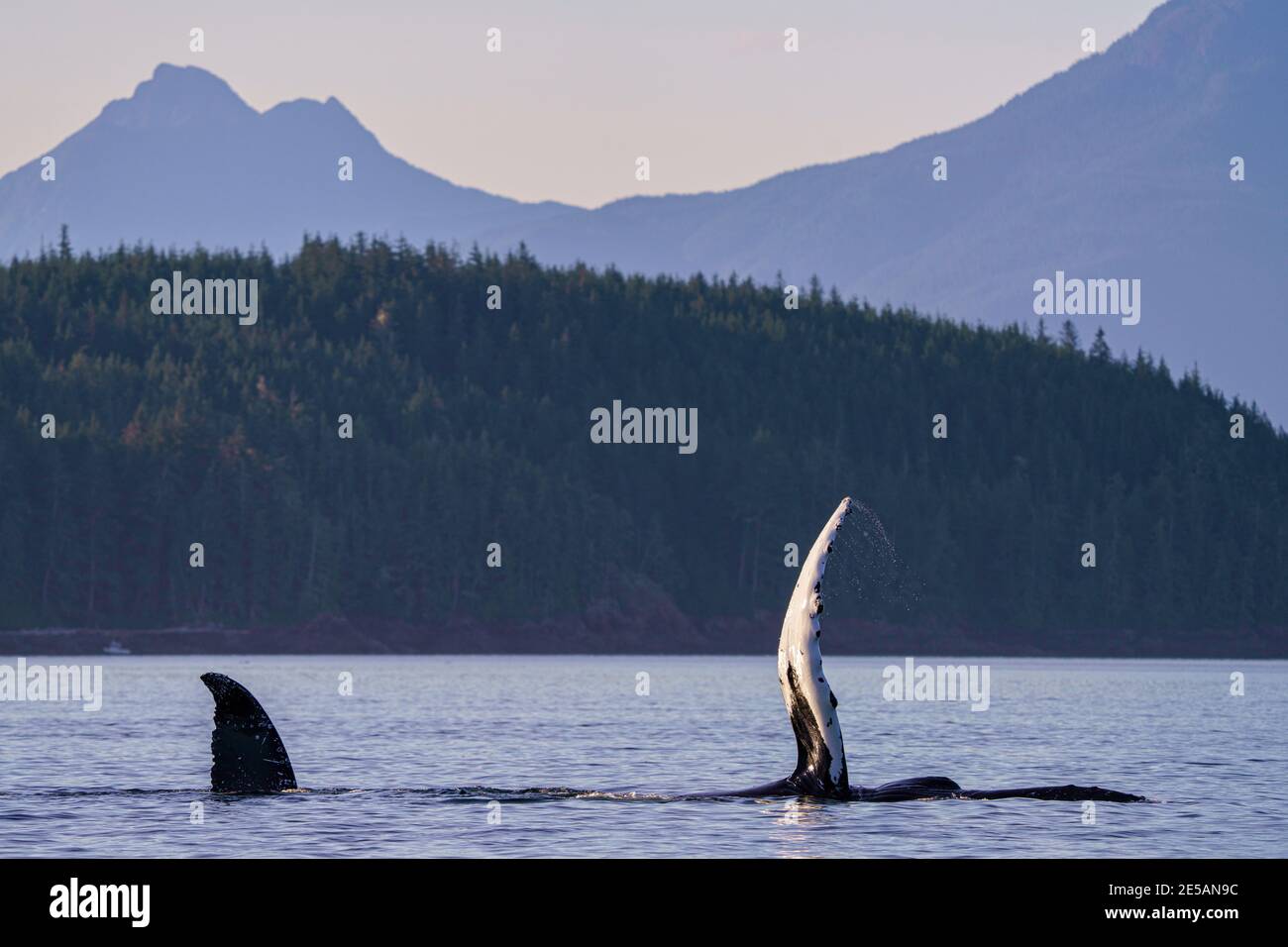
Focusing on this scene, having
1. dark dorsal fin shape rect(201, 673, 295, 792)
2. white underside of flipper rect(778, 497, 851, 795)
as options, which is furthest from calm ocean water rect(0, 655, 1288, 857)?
white underside of flipper rect(778, 497, 851, 795)

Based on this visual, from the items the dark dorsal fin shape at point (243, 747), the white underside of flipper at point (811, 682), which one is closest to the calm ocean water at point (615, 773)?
the dark dorsal fin shape at point (243, 747)

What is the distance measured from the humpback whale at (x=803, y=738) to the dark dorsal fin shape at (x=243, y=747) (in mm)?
15

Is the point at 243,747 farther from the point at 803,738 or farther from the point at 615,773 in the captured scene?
the point at 615,773

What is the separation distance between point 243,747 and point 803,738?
926 cm

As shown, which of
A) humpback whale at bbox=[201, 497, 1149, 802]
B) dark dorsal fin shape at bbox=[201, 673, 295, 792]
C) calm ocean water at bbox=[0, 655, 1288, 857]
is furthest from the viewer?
dark dorsal fin shape at bbox=[201, 673, 295, 792]

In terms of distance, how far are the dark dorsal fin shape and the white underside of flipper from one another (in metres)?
8.07

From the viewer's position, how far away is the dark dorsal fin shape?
31.6m

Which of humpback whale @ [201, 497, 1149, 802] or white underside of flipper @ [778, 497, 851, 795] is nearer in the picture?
white underside of flipper @ [778, 497, 851, 795]

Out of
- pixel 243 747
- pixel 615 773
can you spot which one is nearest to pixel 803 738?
pixel 243 747

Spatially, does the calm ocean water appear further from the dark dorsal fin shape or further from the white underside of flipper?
the white underside of flipper

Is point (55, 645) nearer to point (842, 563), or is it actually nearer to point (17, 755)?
point (842, 563)

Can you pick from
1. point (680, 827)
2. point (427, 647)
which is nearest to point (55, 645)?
point (427, 647)

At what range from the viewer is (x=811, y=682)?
2770cm

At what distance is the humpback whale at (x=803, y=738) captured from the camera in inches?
1069
